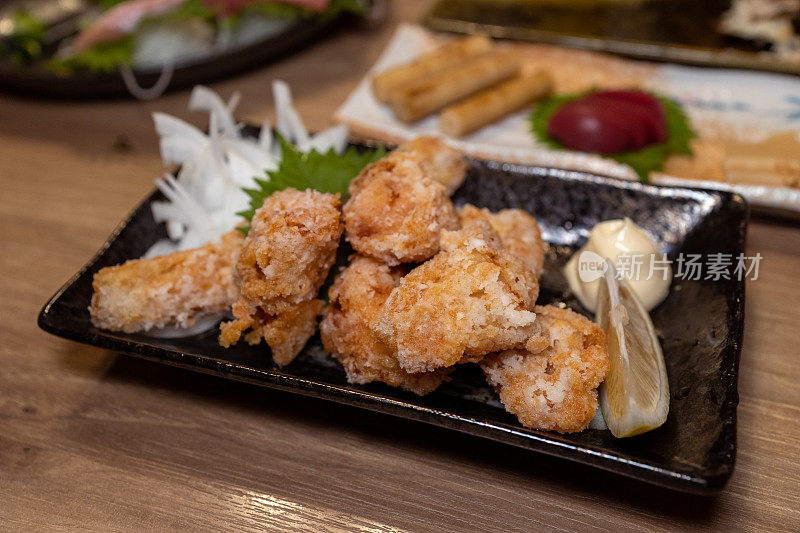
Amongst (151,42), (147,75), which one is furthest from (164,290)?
(151,42)

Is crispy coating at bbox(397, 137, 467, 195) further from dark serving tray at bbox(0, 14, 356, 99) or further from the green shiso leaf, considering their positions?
the green shiso leaf

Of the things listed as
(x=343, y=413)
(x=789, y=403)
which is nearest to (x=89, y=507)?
(x=343, y=413)

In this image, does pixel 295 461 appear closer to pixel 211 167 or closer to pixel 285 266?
pixel 285 266

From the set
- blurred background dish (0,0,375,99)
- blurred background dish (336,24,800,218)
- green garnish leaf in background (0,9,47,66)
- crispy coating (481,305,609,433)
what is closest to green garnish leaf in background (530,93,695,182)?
blurred background dish (336,24,800,218)

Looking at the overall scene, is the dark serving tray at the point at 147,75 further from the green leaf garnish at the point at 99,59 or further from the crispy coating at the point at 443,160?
the crispy coating at the point at 443,160

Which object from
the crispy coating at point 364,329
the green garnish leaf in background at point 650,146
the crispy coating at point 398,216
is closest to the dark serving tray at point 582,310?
the crispy coating at point 364,329
